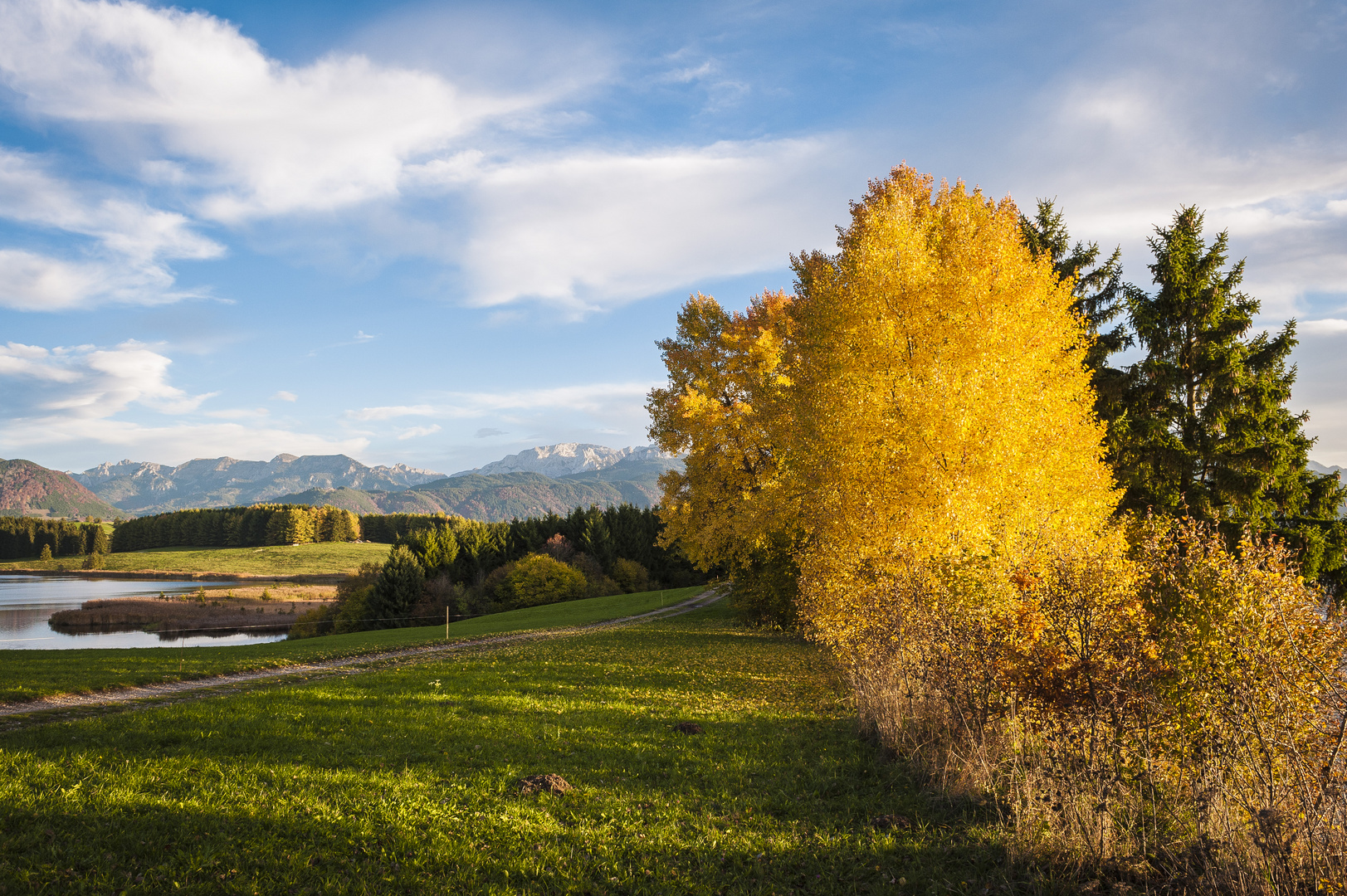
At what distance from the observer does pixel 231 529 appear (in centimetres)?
12612

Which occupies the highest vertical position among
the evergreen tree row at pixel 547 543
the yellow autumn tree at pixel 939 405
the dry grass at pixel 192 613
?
the yellow autumn tree at pixel 939 405

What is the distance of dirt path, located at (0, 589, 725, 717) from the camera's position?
11.5 metres

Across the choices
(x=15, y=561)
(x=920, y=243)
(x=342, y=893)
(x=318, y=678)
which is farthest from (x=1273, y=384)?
(x=15, y=561)

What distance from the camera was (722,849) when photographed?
242 inches

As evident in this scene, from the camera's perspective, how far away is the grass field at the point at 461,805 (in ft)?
17.7

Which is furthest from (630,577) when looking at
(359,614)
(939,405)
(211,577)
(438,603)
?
(211,577)

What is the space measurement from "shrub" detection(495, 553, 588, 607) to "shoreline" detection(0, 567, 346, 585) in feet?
152

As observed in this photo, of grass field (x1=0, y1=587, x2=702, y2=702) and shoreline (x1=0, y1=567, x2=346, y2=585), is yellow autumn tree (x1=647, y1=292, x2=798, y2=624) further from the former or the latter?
shoreline (x1=0, y1=567, x2=346, y2=585)

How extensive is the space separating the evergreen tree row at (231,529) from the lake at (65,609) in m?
30.6

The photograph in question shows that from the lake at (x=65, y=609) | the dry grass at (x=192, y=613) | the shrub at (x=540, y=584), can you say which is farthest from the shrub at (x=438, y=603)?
the dry grass at (x=192, y=613)

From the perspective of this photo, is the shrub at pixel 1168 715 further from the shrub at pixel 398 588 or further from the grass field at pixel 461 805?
the shrub at pixel 398 588

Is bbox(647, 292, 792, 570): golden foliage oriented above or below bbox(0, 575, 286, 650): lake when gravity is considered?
above

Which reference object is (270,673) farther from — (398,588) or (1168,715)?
(398,588)

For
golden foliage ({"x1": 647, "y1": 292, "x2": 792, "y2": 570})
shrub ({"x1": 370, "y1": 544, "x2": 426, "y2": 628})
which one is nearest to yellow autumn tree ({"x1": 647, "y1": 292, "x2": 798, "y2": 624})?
golden foliage ({"x1": 647, "y1": 292, "x2": 792, "y2": 570})
